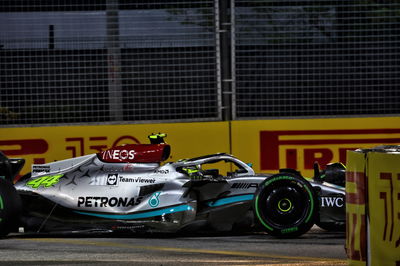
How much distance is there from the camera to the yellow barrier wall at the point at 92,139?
1321cm

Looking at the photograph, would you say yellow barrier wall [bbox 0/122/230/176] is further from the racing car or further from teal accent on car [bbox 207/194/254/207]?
teal accent on car [bbox 207/194/254/207]

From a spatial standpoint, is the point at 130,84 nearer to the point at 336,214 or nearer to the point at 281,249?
the point at 336,214

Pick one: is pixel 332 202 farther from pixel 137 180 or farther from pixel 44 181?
pixel 44 181

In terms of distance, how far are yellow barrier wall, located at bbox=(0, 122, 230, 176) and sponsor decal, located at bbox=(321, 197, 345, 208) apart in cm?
359

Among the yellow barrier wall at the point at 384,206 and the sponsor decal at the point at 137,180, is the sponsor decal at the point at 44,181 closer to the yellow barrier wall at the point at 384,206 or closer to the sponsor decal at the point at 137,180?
the sponsor decal at the point at 137,180

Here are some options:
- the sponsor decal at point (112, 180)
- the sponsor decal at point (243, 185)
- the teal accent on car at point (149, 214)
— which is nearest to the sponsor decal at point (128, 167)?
the sponsor decal at point (112, 180)

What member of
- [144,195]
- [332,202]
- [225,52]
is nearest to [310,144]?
[225,52]

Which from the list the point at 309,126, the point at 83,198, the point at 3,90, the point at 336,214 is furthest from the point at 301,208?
the point at 3,90

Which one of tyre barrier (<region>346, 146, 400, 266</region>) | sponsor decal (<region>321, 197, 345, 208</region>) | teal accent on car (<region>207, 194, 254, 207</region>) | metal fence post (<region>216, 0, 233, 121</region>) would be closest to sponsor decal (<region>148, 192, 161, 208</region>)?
teal accent on car (<region>207, 194, 254, 207</region>)

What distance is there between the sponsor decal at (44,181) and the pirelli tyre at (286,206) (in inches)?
85.6

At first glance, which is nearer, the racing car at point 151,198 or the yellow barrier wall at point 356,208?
the yellow barrier wall at point 356,208

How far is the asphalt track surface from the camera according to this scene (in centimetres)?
775

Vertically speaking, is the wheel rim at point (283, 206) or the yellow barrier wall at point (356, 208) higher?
the yellow barrier wall at point (356, 208)

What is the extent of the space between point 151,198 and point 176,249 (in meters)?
1.26
